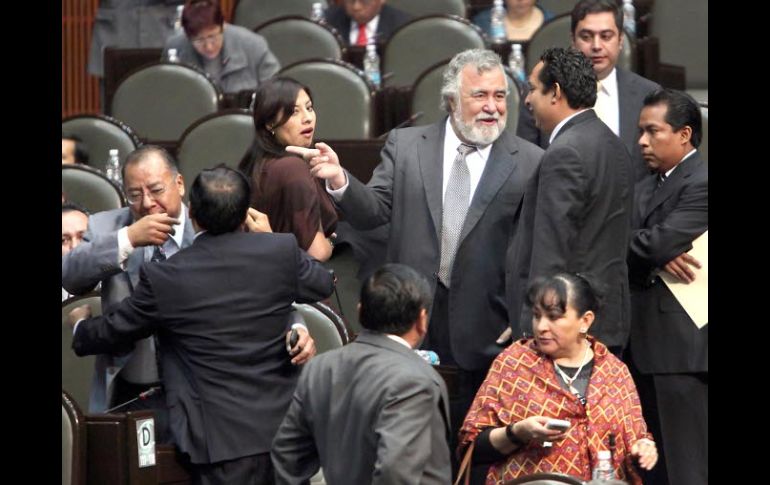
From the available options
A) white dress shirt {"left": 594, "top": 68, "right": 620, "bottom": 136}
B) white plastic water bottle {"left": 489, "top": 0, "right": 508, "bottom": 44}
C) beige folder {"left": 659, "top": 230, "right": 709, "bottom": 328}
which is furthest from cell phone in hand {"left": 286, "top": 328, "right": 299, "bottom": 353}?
white plastic water bottle {"left": 489, "top": 0, "right": 508, "bottom": 44}

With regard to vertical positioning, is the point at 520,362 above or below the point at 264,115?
below

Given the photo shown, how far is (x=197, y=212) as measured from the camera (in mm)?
3684

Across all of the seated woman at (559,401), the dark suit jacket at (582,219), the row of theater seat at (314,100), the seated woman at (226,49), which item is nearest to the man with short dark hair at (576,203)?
the dark suit jacket at (582,219)

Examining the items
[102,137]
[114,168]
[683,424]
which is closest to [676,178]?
[683,424]

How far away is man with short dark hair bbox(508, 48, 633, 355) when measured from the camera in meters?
4.06

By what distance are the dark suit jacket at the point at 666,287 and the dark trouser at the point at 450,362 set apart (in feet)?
1.50

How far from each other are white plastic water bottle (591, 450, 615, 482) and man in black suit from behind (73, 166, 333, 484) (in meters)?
0.73

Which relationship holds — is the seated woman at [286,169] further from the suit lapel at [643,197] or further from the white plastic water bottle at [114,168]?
the white plastic water bottle at [114,168]

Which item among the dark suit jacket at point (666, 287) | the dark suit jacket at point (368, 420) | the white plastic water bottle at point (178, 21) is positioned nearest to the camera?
the dark suit jacket at point (368, 420)

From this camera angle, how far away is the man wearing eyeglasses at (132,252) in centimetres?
385

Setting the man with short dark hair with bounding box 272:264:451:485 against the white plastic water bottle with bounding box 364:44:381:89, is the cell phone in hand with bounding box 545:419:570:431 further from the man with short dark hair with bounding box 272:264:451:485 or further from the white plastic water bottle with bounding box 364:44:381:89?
the white plastic water bottle with bounding box 364:44:381:89
